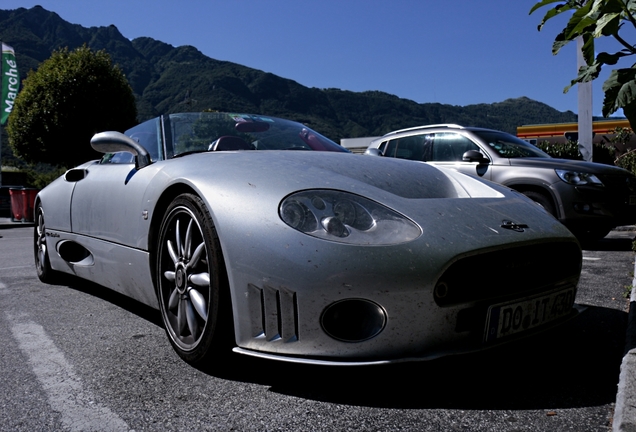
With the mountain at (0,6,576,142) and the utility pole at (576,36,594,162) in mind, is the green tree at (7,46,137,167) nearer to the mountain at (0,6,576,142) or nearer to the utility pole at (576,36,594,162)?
the utility pole at (576,36,594,162)

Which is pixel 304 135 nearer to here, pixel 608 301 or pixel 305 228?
pixel 305 228

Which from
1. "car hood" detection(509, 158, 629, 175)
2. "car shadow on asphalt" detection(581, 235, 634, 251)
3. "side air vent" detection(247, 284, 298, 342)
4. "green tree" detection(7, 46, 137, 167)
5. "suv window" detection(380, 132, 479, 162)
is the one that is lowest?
"car shadow on asphalt" detection(581, 235, 634, 251)

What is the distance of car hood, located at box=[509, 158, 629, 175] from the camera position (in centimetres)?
635

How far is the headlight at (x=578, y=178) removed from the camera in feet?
20.5

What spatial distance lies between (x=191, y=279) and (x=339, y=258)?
2.50 ft

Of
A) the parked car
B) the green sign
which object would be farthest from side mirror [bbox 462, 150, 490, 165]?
the green sign

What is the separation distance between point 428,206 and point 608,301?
196 cm

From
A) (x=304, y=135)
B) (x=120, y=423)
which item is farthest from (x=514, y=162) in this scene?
(x=120, y=423)

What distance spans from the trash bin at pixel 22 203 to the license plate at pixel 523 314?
14.8 meters

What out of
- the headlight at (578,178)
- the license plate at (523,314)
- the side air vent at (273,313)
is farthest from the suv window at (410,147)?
the side air vent at (273,313)

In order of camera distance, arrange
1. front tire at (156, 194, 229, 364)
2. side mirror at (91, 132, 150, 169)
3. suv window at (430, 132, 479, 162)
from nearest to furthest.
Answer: front tire at (156, 194, 229, 364)
side mirror at (91, 132, 150, 169)
suv window at (430, 132, 479, 162)

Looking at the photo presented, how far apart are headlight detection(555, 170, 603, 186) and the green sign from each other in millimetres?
23162

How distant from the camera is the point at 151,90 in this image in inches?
5595

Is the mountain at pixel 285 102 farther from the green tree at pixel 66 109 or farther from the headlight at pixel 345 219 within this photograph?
the headlight at pixel 345 219
